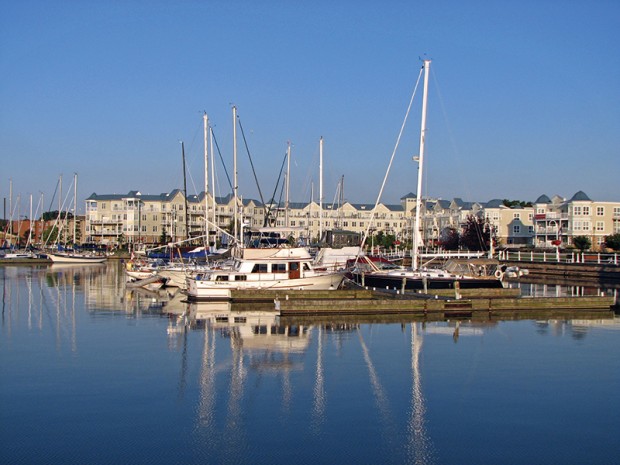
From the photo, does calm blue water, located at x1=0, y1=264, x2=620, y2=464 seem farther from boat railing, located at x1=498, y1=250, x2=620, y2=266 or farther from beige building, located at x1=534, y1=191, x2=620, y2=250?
beige building, located at x1=534, y1=191, x2=620, y2=250

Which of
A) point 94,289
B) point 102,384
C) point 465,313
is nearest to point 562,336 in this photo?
point 465,313

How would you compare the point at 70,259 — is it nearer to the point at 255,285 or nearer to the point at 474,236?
the point at 474,236

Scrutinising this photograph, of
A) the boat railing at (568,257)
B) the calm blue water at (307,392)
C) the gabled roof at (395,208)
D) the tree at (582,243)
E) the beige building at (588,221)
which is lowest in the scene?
the calm blue water at (307,392)

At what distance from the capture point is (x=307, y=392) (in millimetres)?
21094

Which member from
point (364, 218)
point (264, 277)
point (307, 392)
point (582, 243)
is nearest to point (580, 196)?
point (582, 243)

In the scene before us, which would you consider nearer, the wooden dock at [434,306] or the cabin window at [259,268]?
the wooden dock at [434,306]

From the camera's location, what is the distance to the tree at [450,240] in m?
119

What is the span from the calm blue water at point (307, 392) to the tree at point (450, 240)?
83801 millimetres

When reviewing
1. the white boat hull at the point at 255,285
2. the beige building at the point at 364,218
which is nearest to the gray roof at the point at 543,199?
the beige building at the point at 364,218

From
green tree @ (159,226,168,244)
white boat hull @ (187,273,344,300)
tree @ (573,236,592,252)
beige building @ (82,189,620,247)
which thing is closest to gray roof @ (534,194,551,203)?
beige building @ (82,189,620,247)

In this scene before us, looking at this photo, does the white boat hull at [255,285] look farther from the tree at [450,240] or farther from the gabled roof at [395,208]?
the gabled roof at [395,208]

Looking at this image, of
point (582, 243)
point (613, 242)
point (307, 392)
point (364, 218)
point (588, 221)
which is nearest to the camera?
point (307, 392)

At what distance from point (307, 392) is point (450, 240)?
10335 cm

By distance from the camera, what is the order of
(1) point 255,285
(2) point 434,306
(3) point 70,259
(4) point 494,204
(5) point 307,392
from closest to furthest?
(5) point 307,392
(2) point 434,306
(1) point 255,285
(3) point 70,259
(4) point 494,204
